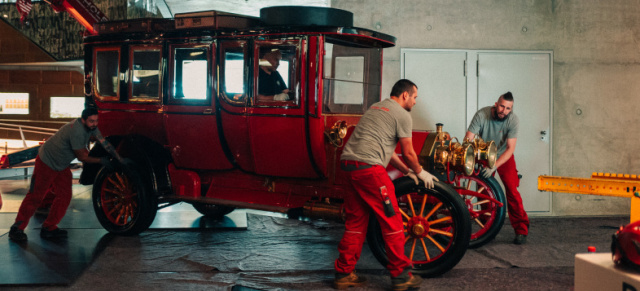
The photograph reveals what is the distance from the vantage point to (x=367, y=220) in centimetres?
468

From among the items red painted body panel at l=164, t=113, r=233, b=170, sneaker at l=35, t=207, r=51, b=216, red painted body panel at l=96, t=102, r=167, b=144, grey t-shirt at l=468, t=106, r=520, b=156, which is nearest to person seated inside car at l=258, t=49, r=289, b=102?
red painted body panel at l=164, t=113, r=233, b=170

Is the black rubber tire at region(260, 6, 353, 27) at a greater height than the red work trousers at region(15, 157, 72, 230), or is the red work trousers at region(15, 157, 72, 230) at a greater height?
the black rubber tire at region(260, 6, 353, 27)

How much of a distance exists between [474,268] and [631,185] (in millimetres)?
1736

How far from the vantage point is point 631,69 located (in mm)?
8227

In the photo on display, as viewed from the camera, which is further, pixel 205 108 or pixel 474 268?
pixel 205 108

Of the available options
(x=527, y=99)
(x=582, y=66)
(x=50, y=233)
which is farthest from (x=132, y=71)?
(x=582, y=66)

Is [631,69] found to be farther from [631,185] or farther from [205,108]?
[205,108]

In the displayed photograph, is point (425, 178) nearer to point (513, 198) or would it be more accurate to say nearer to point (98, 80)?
point (513, 198)

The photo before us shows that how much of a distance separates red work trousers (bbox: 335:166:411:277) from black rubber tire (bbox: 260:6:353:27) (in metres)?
1.79

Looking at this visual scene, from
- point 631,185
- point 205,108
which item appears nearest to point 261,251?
point 205,108

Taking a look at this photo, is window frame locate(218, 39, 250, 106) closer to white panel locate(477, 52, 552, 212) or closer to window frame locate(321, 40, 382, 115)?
window frame locate(321, 40, 382, 115)

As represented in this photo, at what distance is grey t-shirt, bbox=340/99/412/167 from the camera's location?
456 centimetres

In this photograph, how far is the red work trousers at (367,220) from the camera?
4.48 meters

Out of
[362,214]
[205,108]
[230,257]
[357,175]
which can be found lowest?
[230,257]
